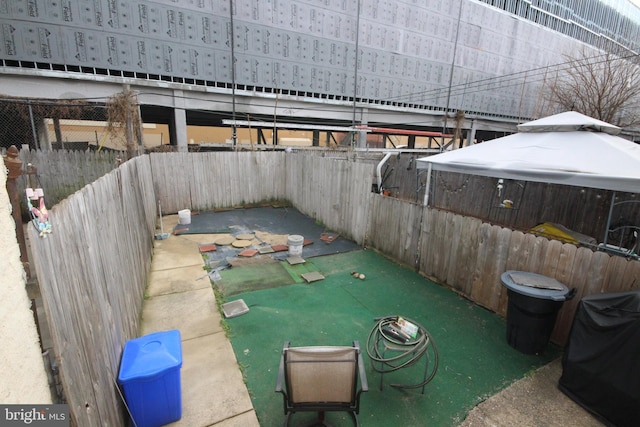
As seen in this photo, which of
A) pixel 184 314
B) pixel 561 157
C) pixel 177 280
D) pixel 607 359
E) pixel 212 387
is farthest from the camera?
pixel 177 280

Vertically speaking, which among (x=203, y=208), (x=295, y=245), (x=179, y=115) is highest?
(x=179, y=115)

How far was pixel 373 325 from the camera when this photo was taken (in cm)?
439

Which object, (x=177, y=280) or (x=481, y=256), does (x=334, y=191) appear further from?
(x=177, y=280)

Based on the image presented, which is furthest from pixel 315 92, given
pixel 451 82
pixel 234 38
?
pixel 451 82

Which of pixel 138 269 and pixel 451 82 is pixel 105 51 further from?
pixel 451 82

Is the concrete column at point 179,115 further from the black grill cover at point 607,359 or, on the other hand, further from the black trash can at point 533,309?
the black grill cover at point 607,359

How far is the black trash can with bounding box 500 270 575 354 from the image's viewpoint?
3.65m

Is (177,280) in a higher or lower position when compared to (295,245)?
lower

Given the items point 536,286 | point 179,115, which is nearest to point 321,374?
point 536,286

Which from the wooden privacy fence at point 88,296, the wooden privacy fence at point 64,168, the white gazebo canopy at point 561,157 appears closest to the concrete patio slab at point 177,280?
the wooden privacy fence at point 88,296

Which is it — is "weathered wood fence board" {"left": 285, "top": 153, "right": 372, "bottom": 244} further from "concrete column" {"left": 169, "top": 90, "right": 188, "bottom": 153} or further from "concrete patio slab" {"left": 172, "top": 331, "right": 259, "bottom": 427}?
"concrete column" {"left": 169, "top": 90, "right": 188, "bottom": 153}

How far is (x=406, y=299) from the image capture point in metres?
5.14

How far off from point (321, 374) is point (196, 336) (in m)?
2.35

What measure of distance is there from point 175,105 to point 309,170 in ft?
30.1
